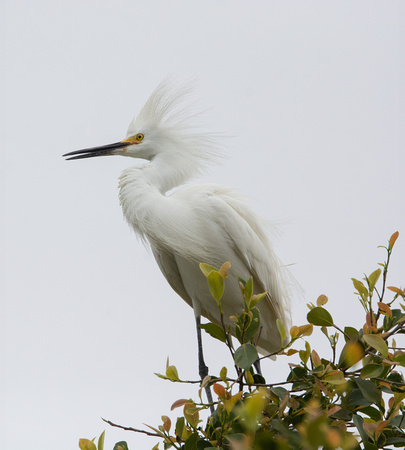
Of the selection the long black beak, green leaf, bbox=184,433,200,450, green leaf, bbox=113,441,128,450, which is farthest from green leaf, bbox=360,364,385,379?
the long black beak

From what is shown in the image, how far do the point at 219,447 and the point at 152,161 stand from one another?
8.40 feet

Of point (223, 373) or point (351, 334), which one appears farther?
point (351, 334)

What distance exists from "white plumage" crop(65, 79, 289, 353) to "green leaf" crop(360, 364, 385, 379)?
1.94 meters

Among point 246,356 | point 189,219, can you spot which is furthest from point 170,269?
point 246,356

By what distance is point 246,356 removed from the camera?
5.05 feet

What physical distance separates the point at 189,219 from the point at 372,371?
2.06 metres

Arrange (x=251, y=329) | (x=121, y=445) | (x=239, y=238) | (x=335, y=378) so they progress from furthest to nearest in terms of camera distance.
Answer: (x=239, y=238) → (x=121, y=445) → (x=251, y=329) → (x=335, y=378)

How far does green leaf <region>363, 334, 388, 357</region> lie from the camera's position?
155 centimetres

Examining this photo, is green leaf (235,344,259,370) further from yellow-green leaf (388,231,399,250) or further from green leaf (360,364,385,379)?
yellow-green leaf (388,231,399,250)

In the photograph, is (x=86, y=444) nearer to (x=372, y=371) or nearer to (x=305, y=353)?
(x=305, y=353)

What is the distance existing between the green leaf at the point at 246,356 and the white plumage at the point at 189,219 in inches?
74.9

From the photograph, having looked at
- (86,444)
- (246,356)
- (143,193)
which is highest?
(143,193)

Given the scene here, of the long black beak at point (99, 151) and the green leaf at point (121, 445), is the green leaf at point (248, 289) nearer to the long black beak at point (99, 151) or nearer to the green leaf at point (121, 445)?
the green leaf at point (121, 445)

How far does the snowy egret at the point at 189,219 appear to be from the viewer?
3465mm
